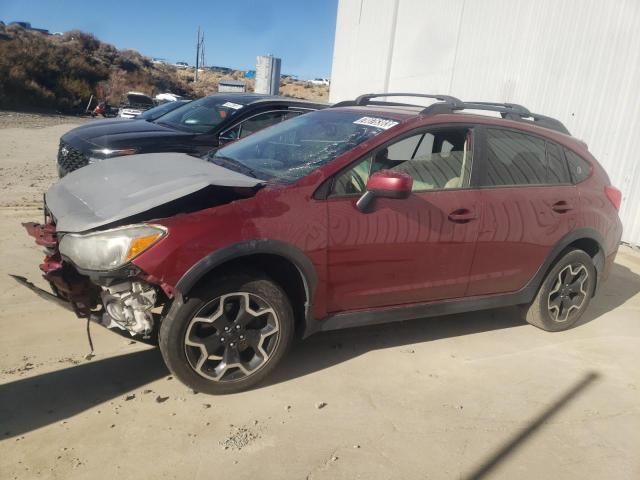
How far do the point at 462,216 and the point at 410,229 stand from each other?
1.50 feet

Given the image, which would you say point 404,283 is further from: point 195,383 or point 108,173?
point 108,173

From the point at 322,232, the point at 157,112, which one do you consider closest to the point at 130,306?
the point at 322,232

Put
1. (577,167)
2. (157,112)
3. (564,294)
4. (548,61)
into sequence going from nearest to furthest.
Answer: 1. (577,167)
2. (564,294)
3. (157,112)
4. (548,61)

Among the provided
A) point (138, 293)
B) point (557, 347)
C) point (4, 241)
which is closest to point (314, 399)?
point (138, 293)

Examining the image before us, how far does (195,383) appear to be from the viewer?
10.4 feet

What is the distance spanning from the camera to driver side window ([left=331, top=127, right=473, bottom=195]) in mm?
3758

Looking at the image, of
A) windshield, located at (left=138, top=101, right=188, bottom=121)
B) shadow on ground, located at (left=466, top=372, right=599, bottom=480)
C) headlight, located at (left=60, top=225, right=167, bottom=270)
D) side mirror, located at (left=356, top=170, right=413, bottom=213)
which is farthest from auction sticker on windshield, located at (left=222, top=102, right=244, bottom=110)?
shadow on ground, located at (left=466, top=372, right=599, bottom=480)

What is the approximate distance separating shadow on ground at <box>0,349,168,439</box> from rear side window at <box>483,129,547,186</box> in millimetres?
2675

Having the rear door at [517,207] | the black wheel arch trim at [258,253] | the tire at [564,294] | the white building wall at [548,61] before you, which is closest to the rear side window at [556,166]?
the rear door at [517,207]

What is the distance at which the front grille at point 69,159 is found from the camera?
20.3ft

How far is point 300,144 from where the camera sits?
3943 mm

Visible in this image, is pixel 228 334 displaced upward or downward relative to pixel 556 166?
downward

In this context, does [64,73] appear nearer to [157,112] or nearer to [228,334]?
[157,112]

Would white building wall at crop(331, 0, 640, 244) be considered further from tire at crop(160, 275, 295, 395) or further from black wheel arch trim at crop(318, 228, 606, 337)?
tire at crop(160, 275, 295, 395)
